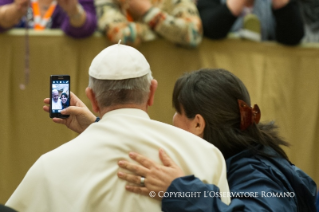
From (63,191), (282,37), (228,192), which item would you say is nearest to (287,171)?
(228,192)

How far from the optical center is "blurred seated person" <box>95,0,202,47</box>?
3162 millimetres

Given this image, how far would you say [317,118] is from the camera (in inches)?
144

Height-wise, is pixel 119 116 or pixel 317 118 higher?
pixel 119 116

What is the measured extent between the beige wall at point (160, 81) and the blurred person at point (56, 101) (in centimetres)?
103

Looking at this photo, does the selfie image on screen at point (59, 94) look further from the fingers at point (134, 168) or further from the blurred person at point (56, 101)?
the fingers at point (134, 168)

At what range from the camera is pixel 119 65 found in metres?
1.77

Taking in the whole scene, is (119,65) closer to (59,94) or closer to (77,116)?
(59,94)

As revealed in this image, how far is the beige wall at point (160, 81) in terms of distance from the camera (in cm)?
319

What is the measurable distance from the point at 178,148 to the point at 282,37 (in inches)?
80.2

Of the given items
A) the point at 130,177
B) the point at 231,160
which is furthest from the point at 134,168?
the point at 231,160

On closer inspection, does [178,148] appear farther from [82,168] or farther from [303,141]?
[303,141]

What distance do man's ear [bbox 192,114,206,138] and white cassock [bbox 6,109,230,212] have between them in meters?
0.31

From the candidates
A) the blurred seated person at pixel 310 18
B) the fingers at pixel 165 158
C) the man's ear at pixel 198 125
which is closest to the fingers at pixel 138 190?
the fingers at pixel 165 158

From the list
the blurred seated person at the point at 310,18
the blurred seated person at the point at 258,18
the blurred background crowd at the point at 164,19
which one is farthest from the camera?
the blurred seated person at the point at 310,18
